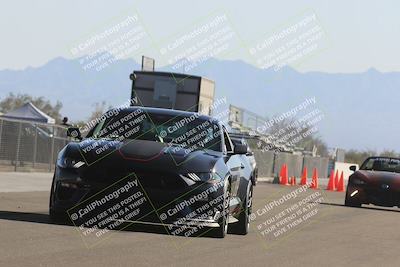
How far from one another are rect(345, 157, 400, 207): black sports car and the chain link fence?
32.3ft

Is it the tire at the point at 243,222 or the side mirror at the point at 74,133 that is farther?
the tire at the point at 243,222

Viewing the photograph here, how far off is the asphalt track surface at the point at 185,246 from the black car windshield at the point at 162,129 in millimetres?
1176

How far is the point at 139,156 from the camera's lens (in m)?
11.5

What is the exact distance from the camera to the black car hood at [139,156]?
37.5 feet

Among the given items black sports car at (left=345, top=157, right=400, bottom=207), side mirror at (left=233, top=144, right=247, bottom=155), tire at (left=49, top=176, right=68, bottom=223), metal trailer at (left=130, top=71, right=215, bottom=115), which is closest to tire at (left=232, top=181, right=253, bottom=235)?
side mirror at (left=233, top=144, right=247, bottom=155)

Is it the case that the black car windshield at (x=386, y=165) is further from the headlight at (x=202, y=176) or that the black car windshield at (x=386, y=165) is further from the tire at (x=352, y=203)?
the headlight at (x=202, y=176)

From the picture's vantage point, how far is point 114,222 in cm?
1208

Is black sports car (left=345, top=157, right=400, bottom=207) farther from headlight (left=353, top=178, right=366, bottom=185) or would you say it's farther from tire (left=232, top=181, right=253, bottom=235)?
tire (left=232, top=181, right=253, bottom=235)

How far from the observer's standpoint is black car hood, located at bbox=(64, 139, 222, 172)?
11.4m

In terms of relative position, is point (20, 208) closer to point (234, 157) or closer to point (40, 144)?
point (234, 157)

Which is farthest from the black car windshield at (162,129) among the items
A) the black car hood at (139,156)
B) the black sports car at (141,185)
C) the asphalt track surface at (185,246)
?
the asphalt track surface at (185,246)

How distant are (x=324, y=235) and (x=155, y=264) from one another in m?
6.09

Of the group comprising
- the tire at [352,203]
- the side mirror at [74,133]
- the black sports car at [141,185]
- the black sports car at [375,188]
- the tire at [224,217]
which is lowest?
the tire at [352,203]

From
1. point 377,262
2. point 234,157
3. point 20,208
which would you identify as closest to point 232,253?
point 377,262
